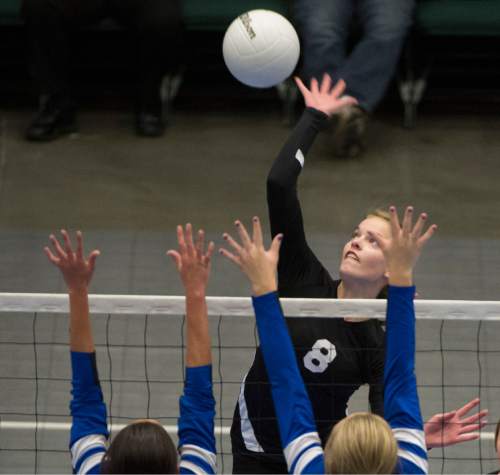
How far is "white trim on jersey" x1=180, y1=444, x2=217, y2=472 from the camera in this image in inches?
126

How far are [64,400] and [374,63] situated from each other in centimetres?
328

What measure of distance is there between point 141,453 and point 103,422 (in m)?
0.39

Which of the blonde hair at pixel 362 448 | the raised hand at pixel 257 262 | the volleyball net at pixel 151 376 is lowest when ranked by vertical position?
the volleyball net at pixel 151 376

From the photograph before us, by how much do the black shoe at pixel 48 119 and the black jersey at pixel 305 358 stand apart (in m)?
4.50

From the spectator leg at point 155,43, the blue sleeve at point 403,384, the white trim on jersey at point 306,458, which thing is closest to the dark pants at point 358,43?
the spectator leg at point 155,43

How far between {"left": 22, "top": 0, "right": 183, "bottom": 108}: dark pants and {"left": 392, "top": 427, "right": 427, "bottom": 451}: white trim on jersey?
214 inches

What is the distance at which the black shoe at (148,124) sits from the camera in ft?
27.5

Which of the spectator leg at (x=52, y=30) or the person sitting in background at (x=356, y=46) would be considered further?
the spectator leg at (x=52, y=30)

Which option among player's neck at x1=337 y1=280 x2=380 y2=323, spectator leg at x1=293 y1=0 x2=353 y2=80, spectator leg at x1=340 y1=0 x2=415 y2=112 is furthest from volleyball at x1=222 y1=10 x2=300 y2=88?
player's neck at x1=337 y1=280 x2=380 y2=323

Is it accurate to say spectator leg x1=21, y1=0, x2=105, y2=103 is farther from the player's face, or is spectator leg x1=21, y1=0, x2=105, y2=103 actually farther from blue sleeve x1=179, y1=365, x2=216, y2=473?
blue sleeve x1=179, y1=365, x2=216, y2=473

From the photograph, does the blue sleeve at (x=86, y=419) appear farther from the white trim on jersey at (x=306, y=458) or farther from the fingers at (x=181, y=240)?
the white trim on jersey at (x=306, y=458)

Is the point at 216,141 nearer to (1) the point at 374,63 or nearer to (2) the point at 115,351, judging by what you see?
(1) the point at 374,63

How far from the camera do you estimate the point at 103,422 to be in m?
3.31

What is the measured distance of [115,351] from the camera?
6.42 m
